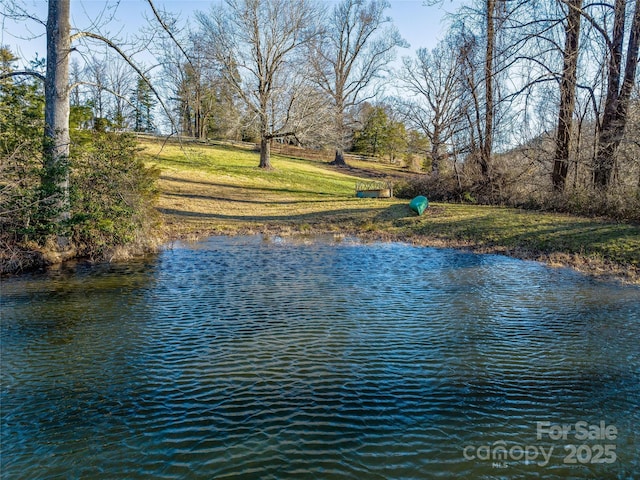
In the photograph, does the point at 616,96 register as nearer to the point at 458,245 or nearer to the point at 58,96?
the point at 458,245

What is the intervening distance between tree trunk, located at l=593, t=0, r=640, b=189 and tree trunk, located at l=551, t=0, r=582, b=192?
4.14ft

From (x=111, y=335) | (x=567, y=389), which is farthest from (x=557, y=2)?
(x=111, y=335)

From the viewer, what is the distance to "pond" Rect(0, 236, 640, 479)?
3.84 metres

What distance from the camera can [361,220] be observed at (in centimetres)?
1961

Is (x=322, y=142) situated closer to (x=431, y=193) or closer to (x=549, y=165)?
(x=431, y=193)

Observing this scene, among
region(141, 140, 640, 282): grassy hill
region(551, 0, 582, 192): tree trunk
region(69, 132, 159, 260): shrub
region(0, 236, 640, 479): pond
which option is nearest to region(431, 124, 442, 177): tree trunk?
region(141, 140, 640, 282): grassy hill

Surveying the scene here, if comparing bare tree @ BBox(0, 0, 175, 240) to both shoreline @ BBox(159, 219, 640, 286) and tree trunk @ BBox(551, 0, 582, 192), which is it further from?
tree trunk @ BBox(551, 0, 582, 192)

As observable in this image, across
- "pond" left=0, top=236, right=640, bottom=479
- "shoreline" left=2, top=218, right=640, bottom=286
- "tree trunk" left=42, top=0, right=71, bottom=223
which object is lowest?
"pond" left=0, top=236, right=640, bottom=479

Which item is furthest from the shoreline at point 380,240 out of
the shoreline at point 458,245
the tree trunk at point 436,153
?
the tree trunk at point 436,153

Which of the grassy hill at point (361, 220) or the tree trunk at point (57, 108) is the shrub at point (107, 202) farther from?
the grassy hill at point (361, 220)

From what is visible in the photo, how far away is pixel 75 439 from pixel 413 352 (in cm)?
406

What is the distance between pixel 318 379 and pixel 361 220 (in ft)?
48.1

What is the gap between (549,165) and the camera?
21.1 m

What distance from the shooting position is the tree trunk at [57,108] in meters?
11.5
